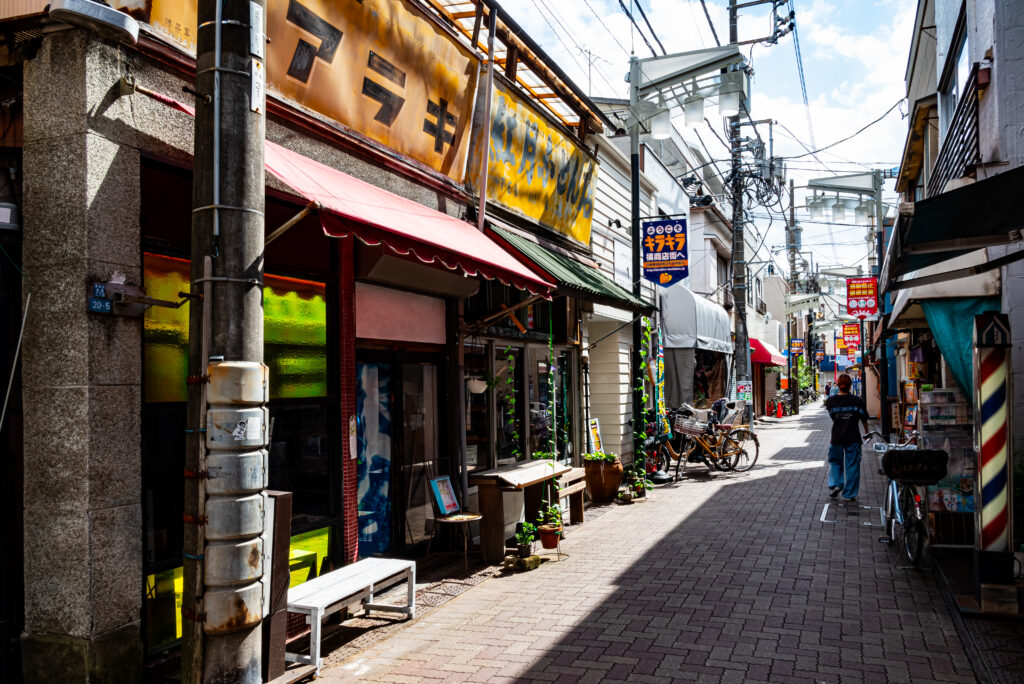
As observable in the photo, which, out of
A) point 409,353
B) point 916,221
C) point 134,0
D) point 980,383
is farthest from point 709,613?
point 134,0

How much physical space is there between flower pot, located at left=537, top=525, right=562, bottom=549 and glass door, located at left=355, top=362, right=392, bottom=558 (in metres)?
1.84

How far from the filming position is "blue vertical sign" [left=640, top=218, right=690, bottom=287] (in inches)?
589

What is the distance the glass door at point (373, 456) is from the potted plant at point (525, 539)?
1430mm

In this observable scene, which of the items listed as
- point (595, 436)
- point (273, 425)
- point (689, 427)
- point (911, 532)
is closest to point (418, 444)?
point (273, 425)

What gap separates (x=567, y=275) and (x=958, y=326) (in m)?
4.60

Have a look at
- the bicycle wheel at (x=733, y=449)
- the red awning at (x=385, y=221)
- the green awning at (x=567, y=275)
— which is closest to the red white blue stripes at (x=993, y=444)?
the red awning at (x=385, y=221)

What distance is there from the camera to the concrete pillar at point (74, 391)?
181 inches

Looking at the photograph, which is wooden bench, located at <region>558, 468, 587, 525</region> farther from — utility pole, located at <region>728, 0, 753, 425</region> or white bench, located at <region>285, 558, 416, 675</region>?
utility pole, located at <region>728, 0, 753, 425</region>

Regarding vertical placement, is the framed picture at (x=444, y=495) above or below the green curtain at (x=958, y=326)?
below

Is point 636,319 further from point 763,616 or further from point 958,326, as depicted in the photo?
point 763,616

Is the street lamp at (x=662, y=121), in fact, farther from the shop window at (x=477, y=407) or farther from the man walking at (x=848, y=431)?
the shop window at (x=477, y=407)

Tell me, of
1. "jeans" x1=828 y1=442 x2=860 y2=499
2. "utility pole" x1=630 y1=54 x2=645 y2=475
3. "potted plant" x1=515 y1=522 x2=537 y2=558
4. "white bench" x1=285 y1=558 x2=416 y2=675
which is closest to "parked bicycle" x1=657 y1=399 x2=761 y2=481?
"utility pole" x1=630 y1=54 x2=645 y2=475

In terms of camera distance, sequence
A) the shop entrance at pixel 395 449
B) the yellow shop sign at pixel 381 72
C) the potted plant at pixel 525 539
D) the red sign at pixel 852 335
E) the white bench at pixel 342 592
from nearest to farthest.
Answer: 1. the white bench at pixel 342 592
2. the yellow shop sign at pixel 381 72
3. the shop entrance at pixel 395 449
4. the potted plant at pixel 525 539
5. the red sign at pixel 852 335

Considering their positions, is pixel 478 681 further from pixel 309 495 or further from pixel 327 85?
pixel 327 85
